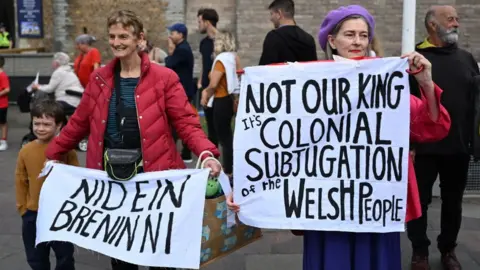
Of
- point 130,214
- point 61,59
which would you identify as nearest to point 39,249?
point 130,214

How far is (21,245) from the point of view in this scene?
225 inches

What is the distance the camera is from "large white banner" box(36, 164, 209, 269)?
11.6ft

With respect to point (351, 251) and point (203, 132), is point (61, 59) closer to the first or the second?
point (203, 132)

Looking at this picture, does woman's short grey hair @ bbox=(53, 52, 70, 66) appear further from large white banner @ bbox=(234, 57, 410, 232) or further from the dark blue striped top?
large white banner @ bbox=(234, 57, 410, 232)

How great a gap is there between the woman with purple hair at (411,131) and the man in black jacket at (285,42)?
3.01 metres

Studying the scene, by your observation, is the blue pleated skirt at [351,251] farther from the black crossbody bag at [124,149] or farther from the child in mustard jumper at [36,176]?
the child in mustard jumper at [36,176]

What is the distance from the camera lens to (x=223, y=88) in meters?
7.69

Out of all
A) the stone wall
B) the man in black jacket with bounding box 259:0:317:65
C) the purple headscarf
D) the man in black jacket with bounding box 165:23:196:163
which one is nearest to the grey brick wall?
the stone wall

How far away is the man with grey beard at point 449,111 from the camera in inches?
182

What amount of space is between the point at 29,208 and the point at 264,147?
5.96 feet

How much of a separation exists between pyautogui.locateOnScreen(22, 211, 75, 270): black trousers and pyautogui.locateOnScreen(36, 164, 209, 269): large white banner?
1.54 feet

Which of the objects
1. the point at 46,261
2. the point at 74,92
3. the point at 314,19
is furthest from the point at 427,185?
the point at 314,19

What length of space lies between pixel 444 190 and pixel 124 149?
8.03 ft

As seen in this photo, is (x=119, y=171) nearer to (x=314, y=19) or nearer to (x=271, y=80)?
(x=271, y=80)
